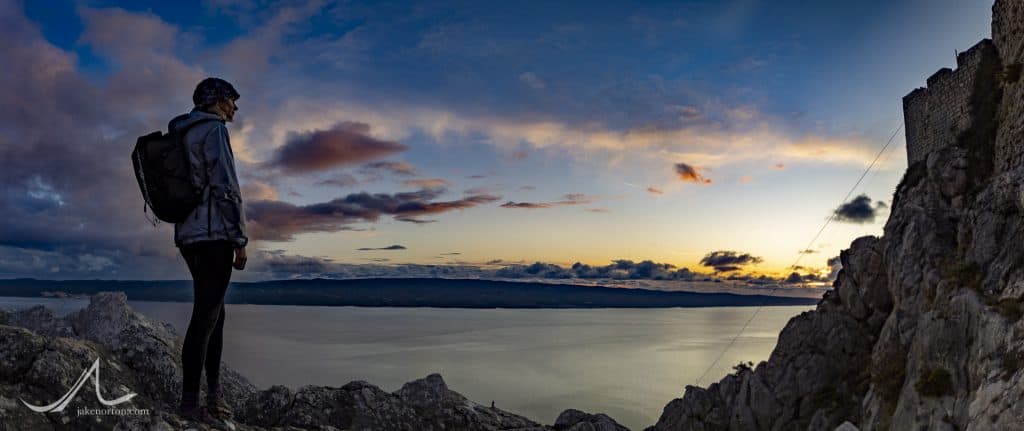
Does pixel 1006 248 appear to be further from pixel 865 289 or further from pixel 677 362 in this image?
pixel 677 362

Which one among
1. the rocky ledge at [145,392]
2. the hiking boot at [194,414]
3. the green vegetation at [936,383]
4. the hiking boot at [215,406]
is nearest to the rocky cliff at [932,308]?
the green vegetation at [936,383]

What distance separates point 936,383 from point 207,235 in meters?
21.0

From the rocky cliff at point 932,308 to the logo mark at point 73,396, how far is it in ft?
45.5

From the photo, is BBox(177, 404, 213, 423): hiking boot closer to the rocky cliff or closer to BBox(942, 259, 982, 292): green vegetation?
the rocky cliff

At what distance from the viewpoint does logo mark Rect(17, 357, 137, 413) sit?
448cm

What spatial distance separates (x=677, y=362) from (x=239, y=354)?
136m

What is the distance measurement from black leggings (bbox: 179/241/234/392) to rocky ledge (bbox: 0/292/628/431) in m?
0.43

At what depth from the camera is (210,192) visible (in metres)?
4.68

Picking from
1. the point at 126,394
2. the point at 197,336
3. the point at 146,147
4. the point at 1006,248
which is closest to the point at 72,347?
the point at 126,394

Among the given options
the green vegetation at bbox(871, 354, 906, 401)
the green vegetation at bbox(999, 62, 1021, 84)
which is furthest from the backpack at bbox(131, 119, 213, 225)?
the green vegetation at bbox(999, 62, 1021, 84)

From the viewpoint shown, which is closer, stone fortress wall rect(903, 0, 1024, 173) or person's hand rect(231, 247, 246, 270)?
person's hand rect(231, 247, 246, 270)

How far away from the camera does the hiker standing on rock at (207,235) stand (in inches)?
184

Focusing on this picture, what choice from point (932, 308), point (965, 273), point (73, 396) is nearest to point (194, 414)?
point (73, 396)

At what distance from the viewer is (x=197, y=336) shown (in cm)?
482
